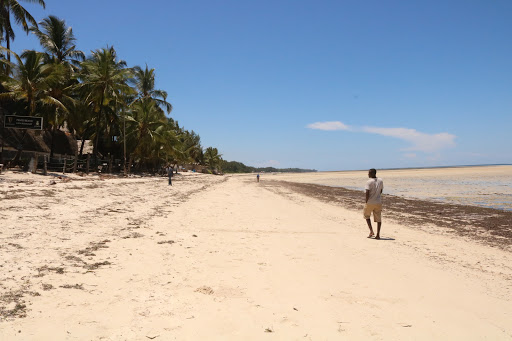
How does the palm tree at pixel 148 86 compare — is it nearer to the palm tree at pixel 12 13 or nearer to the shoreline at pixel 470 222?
the palm tree at pixel 12 13

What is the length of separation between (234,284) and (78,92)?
31.8m

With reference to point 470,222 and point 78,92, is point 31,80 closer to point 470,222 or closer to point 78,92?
point 78,92

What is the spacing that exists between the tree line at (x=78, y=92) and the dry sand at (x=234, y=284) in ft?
59.3

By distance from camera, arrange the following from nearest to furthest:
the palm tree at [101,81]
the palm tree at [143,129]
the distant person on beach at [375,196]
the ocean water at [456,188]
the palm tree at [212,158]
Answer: the distant person on beach at [375,196] → the ocean water at [456,188] → the palm tree at [101,81] → the palm tree at [143,129] → the palm tree at [212,158]

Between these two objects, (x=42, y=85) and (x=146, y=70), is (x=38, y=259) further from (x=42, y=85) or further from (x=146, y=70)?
(x=146, y=70)

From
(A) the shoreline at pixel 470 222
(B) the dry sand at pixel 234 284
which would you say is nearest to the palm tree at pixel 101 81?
(B) the dry sand at pixel 234 284

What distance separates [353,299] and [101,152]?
42864 millimetres

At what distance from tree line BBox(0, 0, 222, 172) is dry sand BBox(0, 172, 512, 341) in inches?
711

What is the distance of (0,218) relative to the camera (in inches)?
250

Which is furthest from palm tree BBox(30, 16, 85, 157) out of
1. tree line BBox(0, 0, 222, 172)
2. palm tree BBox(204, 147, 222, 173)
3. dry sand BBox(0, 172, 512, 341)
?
palm tree BBox(204, 147, 222, 173)

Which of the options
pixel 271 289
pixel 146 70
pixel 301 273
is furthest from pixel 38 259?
pixel 146 70

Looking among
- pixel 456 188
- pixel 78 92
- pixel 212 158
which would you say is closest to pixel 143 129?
pixel 78 92

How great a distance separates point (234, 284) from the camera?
420cm

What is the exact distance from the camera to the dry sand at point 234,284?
9.90 ft
